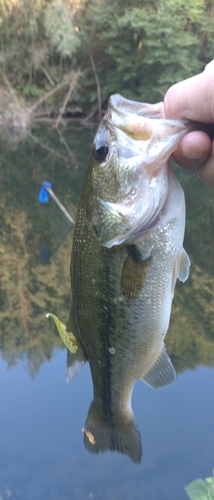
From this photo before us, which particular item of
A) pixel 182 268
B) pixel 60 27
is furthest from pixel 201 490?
pixel 60 27

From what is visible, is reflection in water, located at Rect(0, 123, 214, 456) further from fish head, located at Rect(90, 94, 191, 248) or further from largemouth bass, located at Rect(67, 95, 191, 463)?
fish head, located at Rect(90, 94, 191, 248)

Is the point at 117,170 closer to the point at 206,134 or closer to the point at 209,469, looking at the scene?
the point at 206,134

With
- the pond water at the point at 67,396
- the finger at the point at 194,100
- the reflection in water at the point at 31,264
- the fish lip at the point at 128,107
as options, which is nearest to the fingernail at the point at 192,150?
the finger at the point at 194,100

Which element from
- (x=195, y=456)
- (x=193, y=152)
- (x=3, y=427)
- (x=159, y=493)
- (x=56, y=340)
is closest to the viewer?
(x=193, y=152)

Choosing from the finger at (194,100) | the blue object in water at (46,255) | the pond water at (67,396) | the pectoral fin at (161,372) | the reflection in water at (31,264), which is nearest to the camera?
the finger at (194,100)

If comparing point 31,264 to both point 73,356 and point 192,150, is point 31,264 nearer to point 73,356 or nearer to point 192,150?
point 73,356

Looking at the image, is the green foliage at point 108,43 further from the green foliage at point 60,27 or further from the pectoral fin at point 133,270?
the pectoral fin at point 133,270

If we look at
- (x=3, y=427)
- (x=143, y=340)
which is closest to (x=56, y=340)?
(x=3, y=427)
